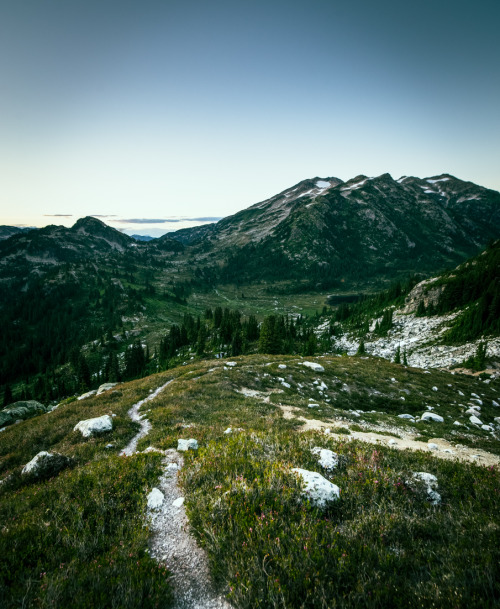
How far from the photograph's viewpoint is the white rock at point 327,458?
308 inches

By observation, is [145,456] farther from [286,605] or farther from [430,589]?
[430,589]

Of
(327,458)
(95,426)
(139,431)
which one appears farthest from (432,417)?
(95,426)

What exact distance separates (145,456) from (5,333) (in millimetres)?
249224

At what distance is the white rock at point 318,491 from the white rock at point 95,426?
11.7 m

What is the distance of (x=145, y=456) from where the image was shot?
8.97m

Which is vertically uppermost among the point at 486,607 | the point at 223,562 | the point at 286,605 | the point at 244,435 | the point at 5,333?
the point at 486,607

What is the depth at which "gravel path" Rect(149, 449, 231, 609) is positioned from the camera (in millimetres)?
4225

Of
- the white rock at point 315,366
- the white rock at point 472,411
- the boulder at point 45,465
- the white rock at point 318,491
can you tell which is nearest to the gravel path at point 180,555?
the white rock at point 318,491

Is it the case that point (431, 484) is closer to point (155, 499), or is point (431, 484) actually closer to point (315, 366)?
point (155, 499)

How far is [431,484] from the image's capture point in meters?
6.79

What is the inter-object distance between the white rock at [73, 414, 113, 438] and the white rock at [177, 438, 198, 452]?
573 cm

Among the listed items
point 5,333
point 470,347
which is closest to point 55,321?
point 5,333

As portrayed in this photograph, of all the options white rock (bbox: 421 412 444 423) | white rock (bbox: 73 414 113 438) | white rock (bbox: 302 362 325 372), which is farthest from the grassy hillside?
white rock (bbox: 302 362 325 372)

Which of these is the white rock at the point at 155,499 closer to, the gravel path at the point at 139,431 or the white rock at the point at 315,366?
the gravel path at the point at 139,431
